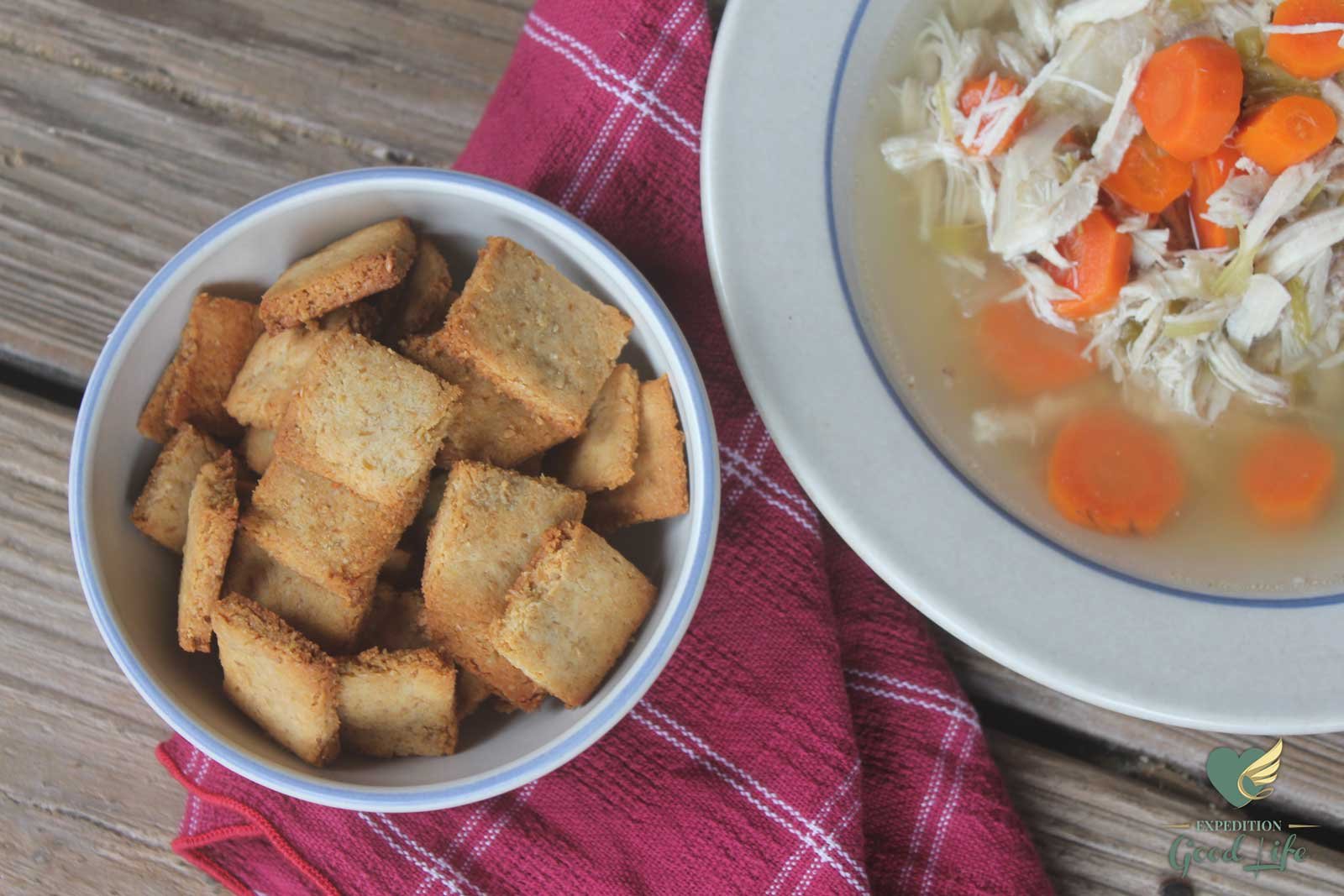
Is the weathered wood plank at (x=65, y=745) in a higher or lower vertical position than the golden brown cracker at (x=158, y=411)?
lower

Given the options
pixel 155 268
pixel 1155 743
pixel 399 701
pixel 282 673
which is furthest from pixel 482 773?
pixel 1155 743

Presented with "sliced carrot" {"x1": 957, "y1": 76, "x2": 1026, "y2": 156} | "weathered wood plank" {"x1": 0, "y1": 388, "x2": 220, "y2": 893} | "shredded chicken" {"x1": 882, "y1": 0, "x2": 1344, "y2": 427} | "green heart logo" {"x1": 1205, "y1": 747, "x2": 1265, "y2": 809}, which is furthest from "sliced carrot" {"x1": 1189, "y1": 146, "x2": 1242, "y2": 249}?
"weathered wood plank" {"x1": 0, "y1": 388, "x2": 220, "y2": 893}

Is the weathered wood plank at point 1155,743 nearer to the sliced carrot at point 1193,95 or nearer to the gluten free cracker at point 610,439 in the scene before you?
the gluten free cracker at point 610,439

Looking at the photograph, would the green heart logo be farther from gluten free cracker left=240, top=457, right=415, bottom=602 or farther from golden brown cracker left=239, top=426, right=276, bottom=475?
golden brown cracker left=239, top=426, right=276, bottom=475

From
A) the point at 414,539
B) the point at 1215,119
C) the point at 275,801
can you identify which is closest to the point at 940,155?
the point at 1215,119

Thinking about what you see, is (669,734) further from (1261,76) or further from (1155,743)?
(1261,76)

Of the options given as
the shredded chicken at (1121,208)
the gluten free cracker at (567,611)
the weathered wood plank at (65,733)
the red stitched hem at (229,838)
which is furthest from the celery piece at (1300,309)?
the weathered wood plank at (65,733)
